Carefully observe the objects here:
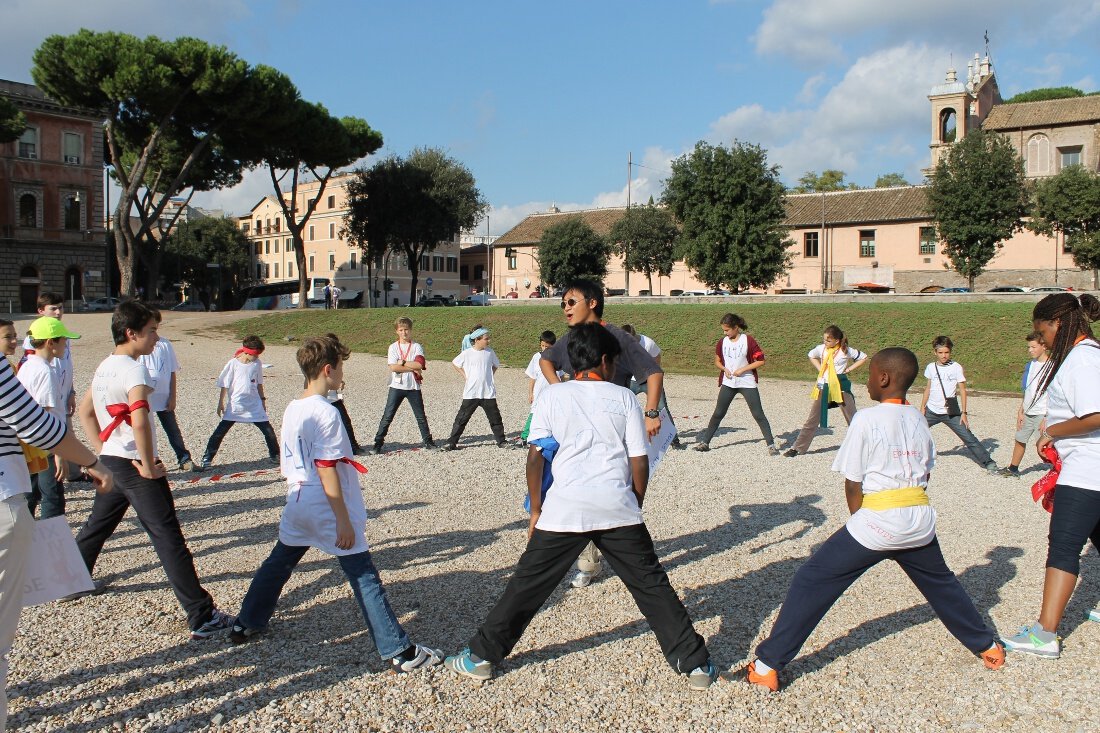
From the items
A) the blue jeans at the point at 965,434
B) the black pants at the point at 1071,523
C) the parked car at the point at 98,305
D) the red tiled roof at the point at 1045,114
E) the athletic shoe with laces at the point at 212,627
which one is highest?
the red tiled roof at the point at 1045,114

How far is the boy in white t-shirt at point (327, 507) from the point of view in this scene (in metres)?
3.68

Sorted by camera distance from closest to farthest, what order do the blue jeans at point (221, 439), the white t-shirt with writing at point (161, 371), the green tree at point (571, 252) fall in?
the white t-shirt with writing at point (161, 371) < the blue jeans at point (221, 439) < the green tree at point (571, 252)

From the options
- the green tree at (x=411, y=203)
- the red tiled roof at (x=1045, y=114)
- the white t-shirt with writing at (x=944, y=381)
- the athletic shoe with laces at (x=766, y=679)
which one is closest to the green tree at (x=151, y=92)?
the green tree at (x=411, y=203)

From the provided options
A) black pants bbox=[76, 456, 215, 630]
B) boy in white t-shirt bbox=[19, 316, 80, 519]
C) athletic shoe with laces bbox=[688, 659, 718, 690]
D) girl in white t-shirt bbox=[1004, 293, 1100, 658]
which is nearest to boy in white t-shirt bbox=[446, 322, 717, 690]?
athletic shoe with laces bbox=[688, 659, 718, 690]

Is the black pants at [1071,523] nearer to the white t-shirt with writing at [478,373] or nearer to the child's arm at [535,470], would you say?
the child's arm at [535,470]

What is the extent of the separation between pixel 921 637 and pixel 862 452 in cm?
140

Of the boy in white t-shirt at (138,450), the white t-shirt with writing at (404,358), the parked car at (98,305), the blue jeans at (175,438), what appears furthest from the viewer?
the parked car at (98,305)

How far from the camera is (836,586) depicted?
3566mm

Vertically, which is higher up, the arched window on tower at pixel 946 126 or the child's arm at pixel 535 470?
the arched window on tower at pixel 946 126

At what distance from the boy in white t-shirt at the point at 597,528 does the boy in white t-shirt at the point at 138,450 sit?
63.0 inches

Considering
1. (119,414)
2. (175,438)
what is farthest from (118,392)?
(175,438)

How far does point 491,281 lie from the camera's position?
70250 mm

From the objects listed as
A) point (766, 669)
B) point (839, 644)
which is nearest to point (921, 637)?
point (839, 644)

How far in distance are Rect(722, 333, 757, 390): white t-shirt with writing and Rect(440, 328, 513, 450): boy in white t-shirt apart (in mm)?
2935
